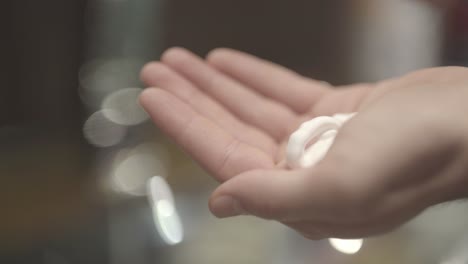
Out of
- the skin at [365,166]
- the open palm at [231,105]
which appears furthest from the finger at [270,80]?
the skin at [365,166]

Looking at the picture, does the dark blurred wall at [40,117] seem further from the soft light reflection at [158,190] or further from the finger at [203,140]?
the finger at [203,140]

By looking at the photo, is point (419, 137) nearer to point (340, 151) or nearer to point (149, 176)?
point (340, 151)

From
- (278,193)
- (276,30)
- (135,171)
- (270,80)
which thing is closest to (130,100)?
(135,171)

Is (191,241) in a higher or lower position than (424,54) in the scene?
lower

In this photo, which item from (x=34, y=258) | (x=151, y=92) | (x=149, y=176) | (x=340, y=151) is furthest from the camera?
(x=149, y=176)

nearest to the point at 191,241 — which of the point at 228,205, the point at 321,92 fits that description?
the point at 321,92

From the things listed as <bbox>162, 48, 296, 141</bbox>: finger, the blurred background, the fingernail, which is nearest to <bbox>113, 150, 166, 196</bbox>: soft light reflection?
the blurred background

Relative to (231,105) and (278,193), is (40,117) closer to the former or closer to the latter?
(231,105)
